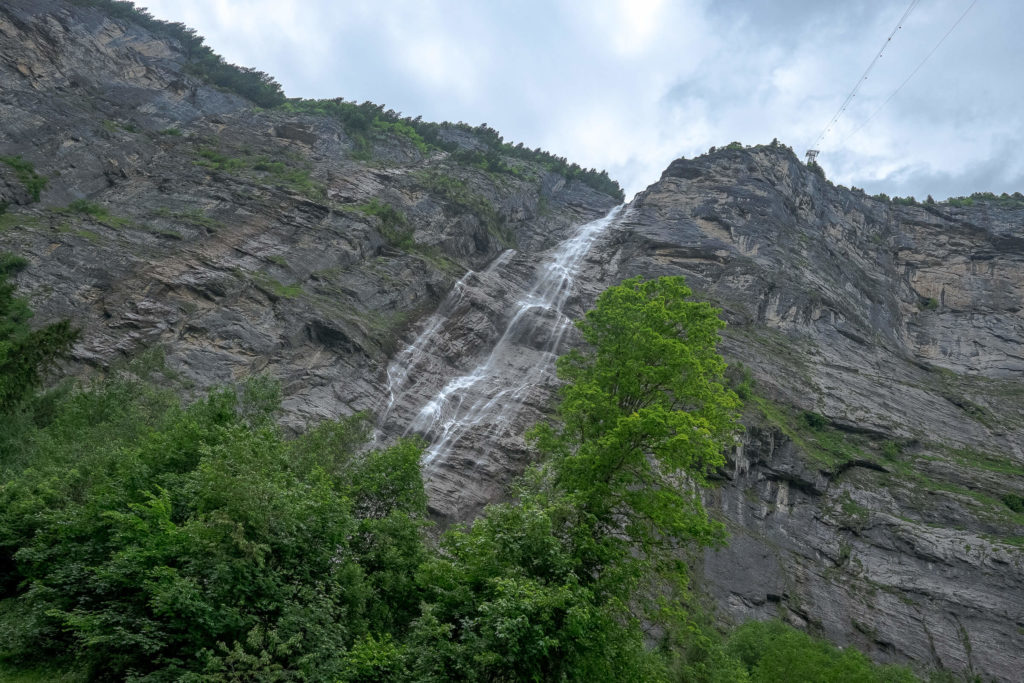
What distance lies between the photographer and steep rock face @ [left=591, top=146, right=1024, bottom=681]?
30844 mm

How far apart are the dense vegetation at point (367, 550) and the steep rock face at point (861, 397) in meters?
15.1

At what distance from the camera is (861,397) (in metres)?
47.1

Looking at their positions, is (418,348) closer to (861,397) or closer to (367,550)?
(367,550)

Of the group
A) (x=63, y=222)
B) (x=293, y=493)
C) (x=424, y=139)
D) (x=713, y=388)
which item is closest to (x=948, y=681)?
A: (x=713, y=388)

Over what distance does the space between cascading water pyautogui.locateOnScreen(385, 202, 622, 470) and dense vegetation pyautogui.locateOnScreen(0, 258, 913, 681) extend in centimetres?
1815

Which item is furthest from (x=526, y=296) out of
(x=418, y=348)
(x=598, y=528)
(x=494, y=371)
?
(x=598, y=528)

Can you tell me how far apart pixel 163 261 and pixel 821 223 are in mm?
67079

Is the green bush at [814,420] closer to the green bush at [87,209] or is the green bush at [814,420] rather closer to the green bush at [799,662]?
the green bush at [799,662]

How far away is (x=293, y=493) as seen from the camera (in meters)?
12.2

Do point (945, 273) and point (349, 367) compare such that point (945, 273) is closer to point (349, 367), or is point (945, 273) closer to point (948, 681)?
point (948, 681)

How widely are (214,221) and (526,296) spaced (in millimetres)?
23974

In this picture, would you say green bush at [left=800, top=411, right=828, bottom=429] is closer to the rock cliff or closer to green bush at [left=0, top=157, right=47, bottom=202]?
the rock cliff

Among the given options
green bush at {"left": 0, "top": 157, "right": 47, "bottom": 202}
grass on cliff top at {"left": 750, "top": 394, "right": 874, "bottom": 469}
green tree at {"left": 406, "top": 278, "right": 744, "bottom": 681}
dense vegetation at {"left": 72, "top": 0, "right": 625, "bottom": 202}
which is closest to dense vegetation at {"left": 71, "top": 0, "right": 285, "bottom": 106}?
dense vegetation at {"left": 72, "top": 0, "right": 625, "bottom": 202}

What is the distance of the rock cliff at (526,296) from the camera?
3284cm
